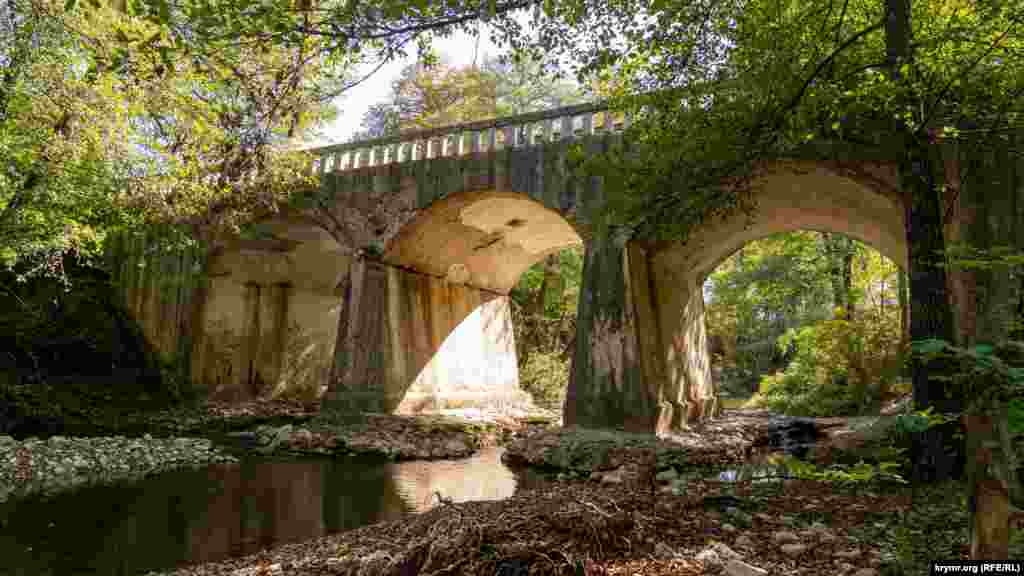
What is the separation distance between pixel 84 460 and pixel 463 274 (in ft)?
32.1

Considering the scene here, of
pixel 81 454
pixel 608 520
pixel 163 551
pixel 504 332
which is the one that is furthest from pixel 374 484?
pixel 504 332

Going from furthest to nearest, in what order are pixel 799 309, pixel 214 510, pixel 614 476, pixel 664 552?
pixel 799 309, pixel 614 476, pixel 214 510, pixel 664 552

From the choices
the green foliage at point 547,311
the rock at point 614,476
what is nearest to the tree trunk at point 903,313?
the rock at point 614,476

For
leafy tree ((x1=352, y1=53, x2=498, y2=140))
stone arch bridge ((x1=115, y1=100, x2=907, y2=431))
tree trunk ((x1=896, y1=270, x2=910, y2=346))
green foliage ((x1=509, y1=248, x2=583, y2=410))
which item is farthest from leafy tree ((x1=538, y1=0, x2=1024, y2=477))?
leafy tree ((x1=352, y1=53, x2=498, y2=140))

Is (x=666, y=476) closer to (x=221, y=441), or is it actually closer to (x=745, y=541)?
(x=745, y=541)

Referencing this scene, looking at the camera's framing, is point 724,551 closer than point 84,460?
Yes

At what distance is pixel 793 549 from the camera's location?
3.39 m

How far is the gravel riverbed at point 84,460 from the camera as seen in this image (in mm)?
7602

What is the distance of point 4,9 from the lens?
919 cm

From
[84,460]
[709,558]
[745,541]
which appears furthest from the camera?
[84,460]

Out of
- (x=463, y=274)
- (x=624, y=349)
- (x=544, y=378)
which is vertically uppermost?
(x=463, y=274)

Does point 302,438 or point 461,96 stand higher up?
point 461,96

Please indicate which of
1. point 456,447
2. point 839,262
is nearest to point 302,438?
point 456,447

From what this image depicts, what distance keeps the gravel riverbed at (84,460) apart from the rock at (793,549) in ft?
25.5
